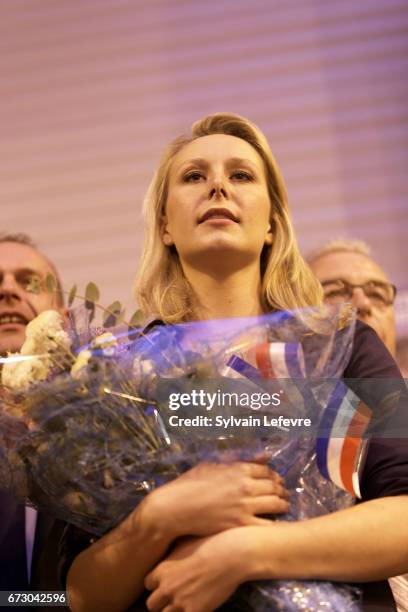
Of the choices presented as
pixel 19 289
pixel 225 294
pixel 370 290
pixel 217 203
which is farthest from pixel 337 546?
pixel 19 289

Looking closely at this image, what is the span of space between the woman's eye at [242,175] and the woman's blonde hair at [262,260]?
0.31ft

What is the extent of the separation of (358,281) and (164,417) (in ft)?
4.50

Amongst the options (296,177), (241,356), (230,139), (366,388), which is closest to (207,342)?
(241,356)

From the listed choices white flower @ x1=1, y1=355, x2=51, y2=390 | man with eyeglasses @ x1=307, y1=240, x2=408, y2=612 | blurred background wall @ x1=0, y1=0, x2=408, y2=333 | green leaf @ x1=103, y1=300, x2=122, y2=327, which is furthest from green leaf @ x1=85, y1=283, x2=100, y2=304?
man with eyeglasses @ x1=307, y1=240, x2=408, y2=612

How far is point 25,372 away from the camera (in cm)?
142

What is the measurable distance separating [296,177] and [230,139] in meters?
0.69

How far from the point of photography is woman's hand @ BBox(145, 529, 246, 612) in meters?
1.36

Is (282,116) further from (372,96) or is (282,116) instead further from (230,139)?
(230,139)

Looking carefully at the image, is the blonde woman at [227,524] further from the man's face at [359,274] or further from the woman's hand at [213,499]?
the man's face at [359,274]

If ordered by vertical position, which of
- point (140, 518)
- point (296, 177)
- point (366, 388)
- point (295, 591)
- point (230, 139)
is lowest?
point (295, 591)

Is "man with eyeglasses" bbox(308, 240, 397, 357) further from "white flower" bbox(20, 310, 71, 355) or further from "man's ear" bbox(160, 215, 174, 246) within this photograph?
"white flower" bbox(20, 310, 71, 355)

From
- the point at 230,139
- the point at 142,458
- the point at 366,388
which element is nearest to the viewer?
the point at 142,458

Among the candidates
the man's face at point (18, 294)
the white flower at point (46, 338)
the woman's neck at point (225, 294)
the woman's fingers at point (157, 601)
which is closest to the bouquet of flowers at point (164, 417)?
the white flower at point (46, 338)

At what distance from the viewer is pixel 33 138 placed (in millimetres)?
2799
